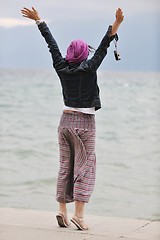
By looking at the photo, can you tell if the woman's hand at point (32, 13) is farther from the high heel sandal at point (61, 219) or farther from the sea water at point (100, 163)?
the sea water at point (100, 163)

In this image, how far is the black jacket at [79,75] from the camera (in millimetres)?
5613

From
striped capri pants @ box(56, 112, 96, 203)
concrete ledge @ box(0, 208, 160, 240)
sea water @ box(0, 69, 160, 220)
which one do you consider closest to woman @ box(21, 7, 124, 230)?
striped capri pants @ box(56, 112, 96, 203)

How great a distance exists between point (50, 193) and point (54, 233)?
4.43 meters

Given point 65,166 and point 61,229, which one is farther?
point 65,166

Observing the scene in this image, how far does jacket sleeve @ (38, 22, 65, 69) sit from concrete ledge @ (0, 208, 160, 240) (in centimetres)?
125

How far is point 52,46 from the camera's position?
5762 millimetres

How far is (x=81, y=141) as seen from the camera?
18.6 feet

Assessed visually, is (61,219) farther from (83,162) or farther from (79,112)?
(79,112)

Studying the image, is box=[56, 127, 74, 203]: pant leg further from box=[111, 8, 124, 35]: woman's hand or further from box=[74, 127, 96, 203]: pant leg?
box=[111, 8, 124, 35]: woman's hand

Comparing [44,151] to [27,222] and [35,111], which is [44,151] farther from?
[35,111]

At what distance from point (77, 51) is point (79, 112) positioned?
1.52ft

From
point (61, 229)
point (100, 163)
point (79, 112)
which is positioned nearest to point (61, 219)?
point (61, 229)

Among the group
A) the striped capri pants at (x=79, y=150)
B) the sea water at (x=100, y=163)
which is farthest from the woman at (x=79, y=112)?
the sea water at (x=100, y=163)

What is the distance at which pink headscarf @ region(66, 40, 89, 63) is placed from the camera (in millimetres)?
5695
